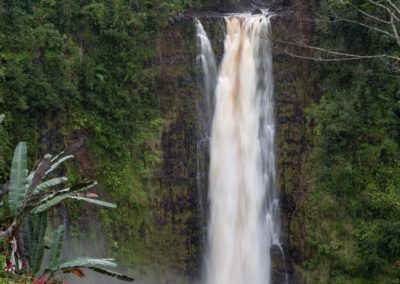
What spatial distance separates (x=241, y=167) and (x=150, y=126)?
300 centimetres

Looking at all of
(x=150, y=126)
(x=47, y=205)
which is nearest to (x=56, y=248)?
(x=47, y=205)

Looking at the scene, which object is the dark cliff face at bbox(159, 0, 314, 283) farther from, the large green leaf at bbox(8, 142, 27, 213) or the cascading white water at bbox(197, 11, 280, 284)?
the large green leaf at bbox(8, 142, 27, 213)

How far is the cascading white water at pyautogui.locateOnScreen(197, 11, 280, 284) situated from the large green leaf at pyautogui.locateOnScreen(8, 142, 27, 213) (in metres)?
9.73

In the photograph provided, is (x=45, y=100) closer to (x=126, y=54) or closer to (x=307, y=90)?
(x=126, y=54)

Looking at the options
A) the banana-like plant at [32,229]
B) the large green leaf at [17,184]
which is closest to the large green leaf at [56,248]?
the banana-like plant at [32,229]

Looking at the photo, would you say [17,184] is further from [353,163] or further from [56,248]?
[353,163]

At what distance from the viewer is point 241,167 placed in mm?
16531

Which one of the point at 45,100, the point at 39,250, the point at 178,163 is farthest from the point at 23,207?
the point at 178,163

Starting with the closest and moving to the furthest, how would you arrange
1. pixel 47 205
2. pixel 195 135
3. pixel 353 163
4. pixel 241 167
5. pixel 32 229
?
pixel 47 205, pixel 32 229, pixel 353 163, pixel 241 167, pixel 195 135

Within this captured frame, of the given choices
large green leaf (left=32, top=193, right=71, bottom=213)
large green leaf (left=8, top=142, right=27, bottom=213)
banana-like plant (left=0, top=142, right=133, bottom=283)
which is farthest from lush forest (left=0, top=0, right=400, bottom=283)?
large green leaf (left=32, top=193, right=71, bottom=213)

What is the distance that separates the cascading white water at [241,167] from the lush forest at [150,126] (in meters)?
0.89

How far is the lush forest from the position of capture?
49.4ft

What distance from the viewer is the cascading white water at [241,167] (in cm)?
1645

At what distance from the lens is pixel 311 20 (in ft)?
53.3
